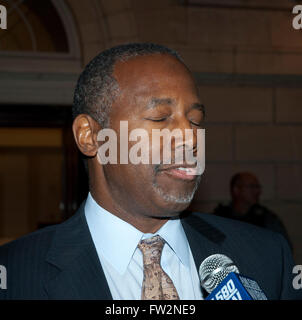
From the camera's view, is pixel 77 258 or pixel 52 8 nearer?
pixel 77 258

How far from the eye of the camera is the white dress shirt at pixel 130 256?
156 centimetres

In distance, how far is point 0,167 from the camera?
14766mm

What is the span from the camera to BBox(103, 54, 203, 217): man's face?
150cm

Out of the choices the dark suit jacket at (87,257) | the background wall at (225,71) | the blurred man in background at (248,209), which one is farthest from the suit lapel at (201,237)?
the background wall at (225,71)

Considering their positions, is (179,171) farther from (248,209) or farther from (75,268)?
(248,209)

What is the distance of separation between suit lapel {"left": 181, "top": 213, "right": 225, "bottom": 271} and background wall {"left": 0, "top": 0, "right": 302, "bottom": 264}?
3863mm

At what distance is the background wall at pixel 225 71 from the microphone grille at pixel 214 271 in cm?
425

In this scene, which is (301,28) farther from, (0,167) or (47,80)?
(0,167)

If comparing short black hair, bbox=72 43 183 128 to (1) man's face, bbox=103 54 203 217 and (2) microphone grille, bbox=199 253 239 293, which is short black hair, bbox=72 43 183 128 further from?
(2) microphone grille, bbox=199 253 239 293

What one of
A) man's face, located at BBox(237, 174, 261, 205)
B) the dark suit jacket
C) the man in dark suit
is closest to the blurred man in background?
man's face, located at BBox(237, 174, 261, 205)

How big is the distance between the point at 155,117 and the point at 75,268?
60 cm
